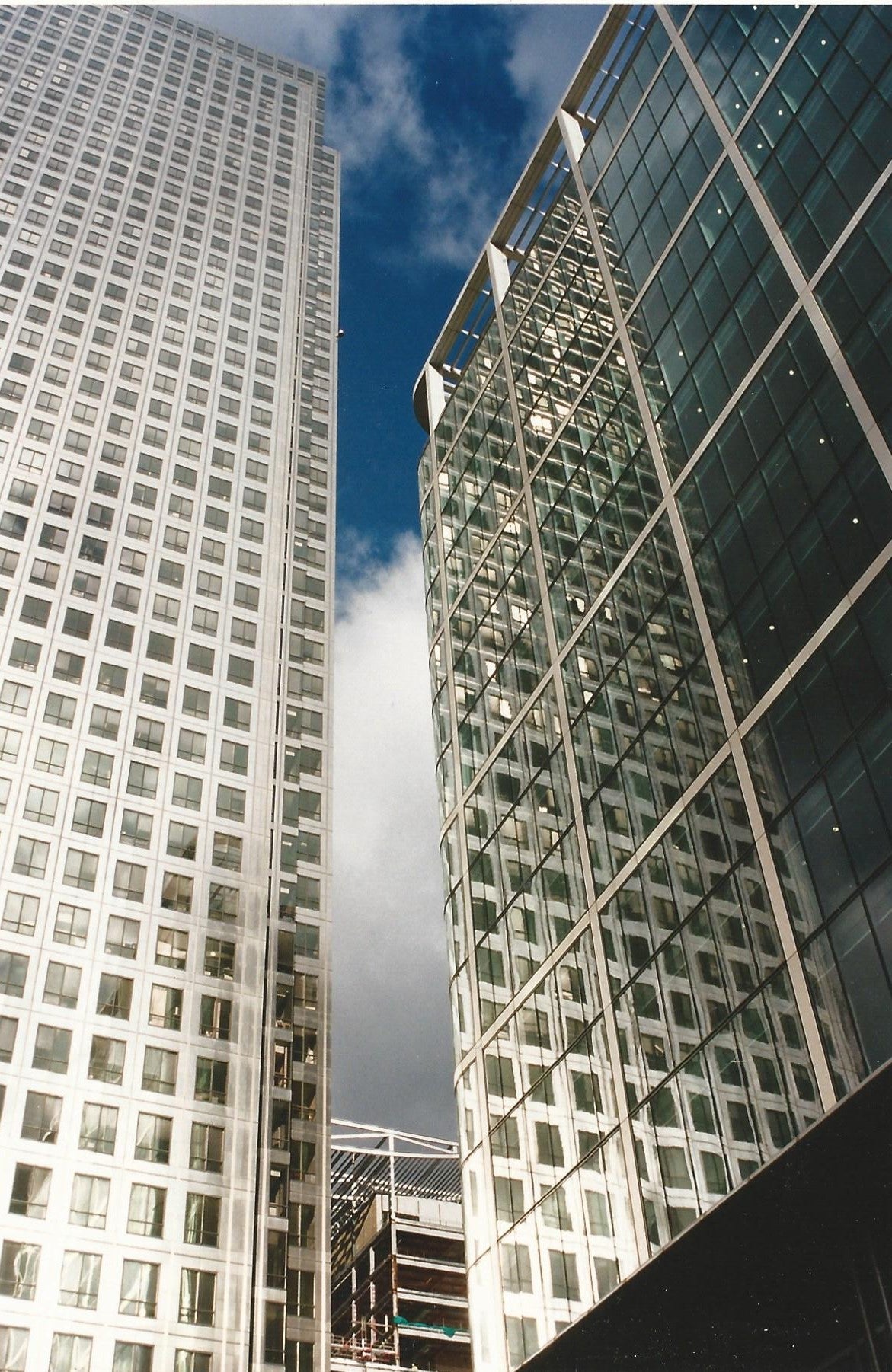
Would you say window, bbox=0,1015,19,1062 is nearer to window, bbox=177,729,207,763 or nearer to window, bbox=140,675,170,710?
window, bbox=177,729,207,763

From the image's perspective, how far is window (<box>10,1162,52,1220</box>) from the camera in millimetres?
52656

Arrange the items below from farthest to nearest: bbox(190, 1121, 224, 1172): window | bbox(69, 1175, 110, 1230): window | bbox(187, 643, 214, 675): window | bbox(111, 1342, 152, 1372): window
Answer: bbox(187, 643, 214, 675): window
bbox(190, 1121, 224, 1172): window
bbox(69, 1175, 110, 1230): window
bbox(111, 1342, 152, 1372): window

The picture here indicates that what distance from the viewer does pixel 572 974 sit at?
41031 mm

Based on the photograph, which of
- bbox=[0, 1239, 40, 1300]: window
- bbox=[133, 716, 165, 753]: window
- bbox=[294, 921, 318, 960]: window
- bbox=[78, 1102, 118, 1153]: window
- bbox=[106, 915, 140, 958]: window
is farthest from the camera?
bbox=[133, 716, 165, 753]: window

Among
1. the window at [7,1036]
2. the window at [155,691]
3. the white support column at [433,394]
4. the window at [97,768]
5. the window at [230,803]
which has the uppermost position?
the white support column at [433,394]

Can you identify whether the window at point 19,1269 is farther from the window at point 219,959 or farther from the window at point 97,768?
the window at point 97,768

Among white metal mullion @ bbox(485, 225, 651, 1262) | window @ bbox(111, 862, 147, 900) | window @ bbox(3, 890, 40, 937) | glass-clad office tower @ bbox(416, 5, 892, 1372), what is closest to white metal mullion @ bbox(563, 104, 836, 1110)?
glass-clad office tower @ bbox(416, 5, 892, 1372)

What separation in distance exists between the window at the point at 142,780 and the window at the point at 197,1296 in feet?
78.4

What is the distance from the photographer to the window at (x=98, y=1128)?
55.9m

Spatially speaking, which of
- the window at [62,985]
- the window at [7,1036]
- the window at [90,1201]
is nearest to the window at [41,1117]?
the window at [7,1036]

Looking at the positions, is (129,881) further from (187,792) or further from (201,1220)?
(201,1220)

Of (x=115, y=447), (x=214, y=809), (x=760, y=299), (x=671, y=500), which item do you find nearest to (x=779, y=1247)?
(x=671, y=500)

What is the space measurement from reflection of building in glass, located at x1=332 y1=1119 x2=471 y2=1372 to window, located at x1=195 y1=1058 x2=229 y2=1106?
9825 mm

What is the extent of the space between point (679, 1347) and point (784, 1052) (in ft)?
32.9
